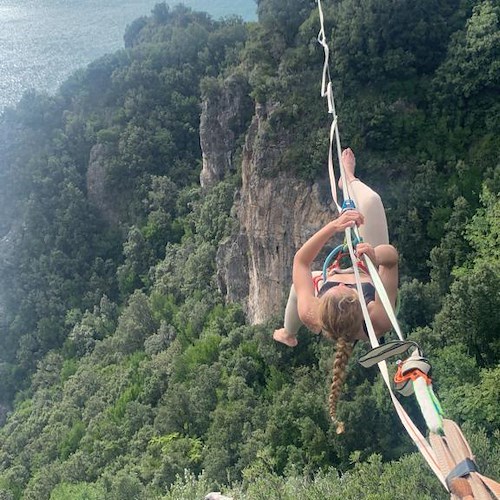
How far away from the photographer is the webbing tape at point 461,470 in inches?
114

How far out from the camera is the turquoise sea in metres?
54.3

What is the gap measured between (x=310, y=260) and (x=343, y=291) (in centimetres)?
43

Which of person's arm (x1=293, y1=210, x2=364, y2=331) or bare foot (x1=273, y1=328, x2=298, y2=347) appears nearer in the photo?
person's arm (x1=293, y1=210, x2=364, y2=331)

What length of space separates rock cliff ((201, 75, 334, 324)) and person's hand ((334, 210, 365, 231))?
51.9 ft

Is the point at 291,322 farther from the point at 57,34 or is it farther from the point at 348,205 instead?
the point at 57,34

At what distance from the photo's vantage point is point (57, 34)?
58.6 m

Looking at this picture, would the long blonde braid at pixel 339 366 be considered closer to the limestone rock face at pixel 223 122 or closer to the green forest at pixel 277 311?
the green forest at pixel 277 311

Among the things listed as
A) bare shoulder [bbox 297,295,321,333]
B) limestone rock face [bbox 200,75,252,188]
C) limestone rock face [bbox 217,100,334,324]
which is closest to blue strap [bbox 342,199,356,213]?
bare shoulder [bbox 297,295,321,333]

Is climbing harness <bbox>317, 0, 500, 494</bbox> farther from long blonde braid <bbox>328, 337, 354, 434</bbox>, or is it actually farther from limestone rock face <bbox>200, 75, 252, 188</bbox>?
limestone rock face <bbox>200, 75, 252, 188</bbox>

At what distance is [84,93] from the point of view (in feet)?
140

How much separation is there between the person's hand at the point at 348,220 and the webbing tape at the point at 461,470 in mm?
1890

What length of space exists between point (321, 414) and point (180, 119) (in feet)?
91.4

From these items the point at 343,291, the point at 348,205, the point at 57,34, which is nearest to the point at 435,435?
the point at 343,291

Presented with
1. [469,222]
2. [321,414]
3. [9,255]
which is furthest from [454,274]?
[9,255]
